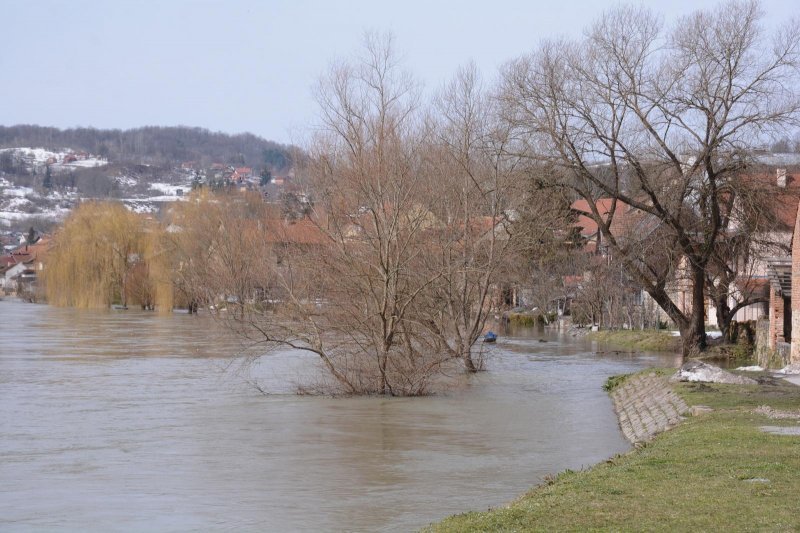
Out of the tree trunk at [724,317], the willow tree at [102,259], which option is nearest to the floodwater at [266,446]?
the tree trunk at [724,317]

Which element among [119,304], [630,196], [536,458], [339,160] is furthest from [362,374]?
[119,304]

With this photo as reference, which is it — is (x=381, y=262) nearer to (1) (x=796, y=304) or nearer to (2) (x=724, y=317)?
(1) (x=796, y=304)

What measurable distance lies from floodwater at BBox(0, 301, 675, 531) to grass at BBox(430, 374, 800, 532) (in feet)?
7.99

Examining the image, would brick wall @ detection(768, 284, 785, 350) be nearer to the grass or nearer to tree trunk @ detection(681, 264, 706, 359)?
tree trunk @ detection(681, 264, 706, 359)

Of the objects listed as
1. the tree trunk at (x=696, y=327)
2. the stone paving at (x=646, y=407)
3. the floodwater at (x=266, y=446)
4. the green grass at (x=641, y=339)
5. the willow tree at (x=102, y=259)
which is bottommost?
the floodwater at (x=266, y=446)

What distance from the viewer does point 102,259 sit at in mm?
93125

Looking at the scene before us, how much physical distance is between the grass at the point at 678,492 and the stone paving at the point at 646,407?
378 cm

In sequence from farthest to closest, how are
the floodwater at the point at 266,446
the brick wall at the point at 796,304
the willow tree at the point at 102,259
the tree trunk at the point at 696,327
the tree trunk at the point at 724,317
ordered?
the willow tree at the point at 102,259 → the tree trunk at the point at 724,317 → the tree trunk at the point at 696,327 → the brick wall at the point at 796,304 → the floodwater at the point at 266,446

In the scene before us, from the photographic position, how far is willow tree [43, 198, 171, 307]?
9269 centimetres

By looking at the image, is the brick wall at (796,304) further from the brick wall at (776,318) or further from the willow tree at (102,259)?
the willow tree at (102,259)

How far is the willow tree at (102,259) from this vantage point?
92.7m

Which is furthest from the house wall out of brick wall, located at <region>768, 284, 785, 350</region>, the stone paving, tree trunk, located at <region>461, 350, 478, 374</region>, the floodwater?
tree trunk, located at <region>461, 350, 478, 374</region>

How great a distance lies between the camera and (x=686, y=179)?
36688mm

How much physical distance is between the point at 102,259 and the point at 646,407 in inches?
3046
